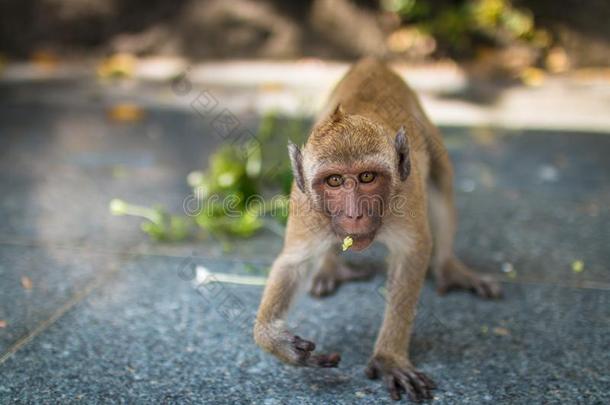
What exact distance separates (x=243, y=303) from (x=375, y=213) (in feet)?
4.83

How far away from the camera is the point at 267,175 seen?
616cm

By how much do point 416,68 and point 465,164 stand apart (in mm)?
4332

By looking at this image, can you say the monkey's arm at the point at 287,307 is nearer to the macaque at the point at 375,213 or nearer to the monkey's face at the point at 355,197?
the macaque at the point at 375,213

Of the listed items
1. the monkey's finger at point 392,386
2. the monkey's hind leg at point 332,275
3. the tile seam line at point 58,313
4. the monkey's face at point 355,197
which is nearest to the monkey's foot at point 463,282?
the monkey's hind leg at point 332,275

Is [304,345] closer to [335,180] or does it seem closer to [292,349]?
[292,349]

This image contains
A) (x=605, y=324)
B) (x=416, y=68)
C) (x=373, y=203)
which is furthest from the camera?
(x=416, y=68)

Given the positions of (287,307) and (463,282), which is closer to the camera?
(287,307)

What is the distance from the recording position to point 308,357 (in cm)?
332

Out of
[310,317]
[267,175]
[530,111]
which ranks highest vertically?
[530,111]

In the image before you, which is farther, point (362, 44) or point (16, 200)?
point (362, 44)

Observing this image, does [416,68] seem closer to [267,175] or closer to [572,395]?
[267,175]

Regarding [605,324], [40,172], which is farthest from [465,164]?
[40,172]

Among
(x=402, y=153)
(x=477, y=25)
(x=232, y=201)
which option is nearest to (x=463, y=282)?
(x=402, y=153)

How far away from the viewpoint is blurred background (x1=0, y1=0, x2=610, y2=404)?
361cm
